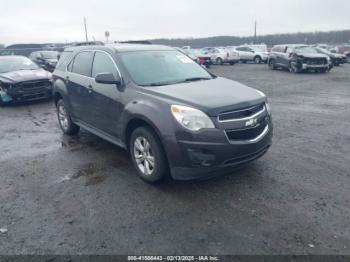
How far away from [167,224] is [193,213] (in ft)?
1.20

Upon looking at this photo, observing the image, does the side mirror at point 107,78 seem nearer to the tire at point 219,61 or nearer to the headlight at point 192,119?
the headlight at point 192,119

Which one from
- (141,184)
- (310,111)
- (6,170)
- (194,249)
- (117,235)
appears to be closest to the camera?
(194,249)

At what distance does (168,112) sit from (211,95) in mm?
651

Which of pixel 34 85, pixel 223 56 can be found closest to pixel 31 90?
pixel 34 85

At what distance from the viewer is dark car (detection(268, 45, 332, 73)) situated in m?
19.5

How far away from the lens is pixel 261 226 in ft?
11.0

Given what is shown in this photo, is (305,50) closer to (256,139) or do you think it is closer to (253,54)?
(253,54)

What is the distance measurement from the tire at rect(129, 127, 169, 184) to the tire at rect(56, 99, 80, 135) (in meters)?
2.58

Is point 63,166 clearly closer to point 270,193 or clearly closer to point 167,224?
point 167,224

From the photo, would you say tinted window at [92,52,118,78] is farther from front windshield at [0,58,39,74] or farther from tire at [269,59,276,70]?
tire at [269,59,276,70]

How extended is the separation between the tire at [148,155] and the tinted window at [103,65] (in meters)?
1.13

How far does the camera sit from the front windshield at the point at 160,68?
4727mm

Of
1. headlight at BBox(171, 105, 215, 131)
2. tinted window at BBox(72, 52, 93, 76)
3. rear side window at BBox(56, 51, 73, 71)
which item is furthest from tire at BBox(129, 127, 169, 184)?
rear side window at BBox(56, 51, 73, 71)

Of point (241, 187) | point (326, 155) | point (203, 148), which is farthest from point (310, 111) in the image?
point (203, 148)
